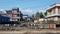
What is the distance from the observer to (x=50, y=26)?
2905 cm

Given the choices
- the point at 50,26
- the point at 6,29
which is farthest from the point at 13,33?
the point at 50,26

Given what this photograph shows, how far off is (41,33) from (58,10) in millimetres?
19807

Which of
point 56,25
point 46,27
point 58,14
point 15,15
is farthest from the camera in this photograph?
point 15,15

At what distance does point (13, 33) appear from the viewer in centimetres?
2317

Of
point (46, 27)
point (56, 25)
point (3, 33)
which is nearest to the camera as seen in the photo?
point (3, 33)

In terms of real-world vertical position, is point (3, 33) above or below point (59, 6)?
below

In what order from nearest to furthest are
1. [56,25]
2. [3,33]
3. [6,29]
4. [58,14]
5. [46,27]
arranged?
1. [3,33]
2. [6,29]
3. [46,27]
4. [56,25]
5. [58,14]

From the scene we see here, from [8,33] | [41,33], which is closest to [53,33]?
[41,33]

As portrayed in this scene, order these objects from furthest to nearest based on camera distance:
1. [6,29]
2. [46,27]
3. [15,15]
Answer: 1. [15,15]
2. [46,27]
3. [6,29]

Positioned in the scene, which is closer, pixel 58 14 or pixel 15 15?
pixel 58 14

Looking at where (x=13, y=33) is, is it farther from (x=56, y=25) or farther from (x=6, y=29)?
(x=56, y=25)

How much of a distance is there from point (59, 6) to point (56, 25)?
1236cm

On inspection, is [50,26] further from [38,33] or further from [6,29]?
[6,29]

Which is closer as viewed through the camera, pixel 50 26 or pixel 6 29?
pixel 6 29
